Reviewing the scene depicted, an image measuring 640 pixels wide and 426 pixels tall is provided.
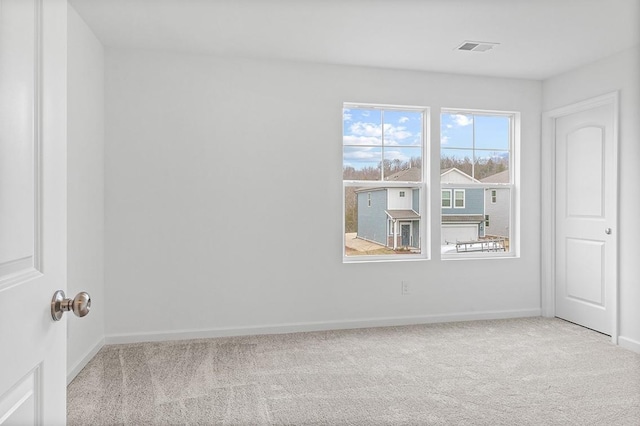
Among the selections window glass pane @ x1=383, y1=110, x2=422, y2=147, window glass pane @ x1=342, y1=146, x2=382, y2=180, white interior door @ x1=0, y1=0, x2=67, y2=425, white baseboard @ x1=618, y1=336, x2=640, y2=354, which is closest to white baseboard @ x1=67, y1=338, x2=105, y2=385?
white interior door @ x1=0, y1=0, x2=67, y2=425

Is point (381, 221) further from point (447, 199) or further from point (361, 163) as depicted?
point (447, 199)

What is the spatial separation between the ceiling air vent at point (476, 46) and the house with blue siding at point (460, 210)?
48.3 inches

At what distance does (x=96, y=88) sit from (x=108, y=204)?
94 cm

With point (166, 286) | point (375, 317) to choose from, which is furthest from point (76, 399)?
point (375, 317)

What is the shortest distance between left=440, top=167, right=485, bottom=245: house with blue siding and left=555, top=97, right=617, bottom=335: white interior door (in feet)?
2.62

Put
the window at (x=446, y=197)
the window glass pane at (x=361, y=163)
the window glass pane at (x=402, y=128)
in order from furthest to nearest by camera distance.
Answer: the window at (x=446, y=197)
the window glass pane at (x=402, y=128)
the window glass pane at (x=361, y=163)

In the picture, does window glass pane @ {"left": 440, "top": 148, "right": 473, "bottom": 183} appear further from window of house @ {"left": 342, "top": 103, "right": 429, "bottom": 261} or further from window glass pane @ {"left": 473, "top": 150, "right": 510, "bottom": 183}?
window of house @ {"left": 342, "top": 103, "right": 429, "bottom": 261}

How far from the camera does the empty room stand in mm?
2803

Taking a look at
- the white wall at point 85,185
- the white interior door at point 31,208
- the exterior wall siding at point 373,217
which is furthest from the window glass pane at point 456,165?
the white interior door at point 31,208

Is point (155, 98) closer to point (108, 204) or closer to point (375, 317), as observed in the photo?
point (108, 204)

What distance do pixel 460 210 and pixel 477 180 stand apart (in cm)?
37

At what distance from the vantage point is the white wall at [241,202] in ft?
11.9

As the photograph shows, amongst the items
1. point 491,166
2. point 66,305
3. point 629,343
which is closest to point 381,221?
point 491,166

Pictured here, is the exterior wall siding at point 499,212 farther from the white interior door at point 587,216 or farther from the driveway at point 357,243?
the driveway at point 357,243
